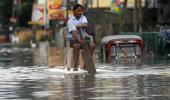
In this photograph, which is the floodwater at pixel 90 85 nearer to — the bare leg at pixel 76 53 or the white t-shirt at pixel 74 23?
the bare leg at pixel 76 53

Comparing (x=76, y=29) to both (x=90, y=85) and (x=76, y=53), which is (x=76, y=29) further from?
(x=90, y=85)

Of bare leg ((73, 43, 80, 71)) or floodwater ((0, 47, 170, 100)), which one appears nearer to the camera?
floodwater ((0, 47, 170, 100))

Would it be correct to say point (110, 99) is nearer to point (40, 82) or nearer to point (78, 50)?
point (40, 82)

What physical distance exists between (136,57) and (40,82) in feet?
30.1

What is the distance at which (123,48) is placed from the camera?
25109 millimetres

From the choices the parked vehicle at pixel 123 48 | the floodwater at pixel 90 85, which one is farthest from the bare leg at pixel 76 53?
the parked vehicle at pixel 123 48

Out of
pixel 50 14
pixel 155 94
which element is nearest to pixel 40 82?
pixel 155 94

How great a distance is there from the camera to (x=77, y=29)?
19.0 meters

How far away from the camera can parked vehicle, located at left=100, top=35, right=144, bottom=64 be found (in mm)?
24109

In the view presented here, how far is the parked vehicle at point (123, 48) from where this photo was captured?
24.1 meters

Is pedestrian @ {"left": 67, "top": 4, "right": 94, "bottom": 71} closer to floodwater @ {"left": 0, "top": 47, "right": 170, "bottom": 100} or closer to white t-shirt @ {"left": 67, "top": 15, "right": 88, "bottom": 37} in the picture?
white t-shirt @ {"left": 67, "top": 15, "right": 88, "bottom": 37}

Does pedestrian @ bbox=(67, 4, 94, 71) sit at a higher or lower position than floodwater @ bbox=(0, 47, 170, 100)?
higher

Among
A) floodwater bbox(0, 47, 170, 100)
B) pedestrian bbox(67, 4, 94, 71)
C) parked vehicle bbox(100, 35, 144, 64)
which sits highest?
pedestrian bbox(67, 4, 94, 71)

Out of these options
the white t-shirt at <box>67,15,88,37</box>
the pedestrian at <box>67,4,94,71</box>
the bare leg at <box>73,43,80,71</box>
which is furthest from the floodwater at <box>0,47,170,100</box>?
the white t-shirt at <box>67,15,88,37</box>
